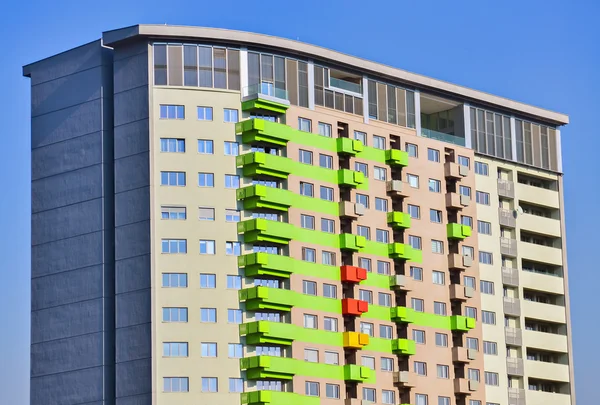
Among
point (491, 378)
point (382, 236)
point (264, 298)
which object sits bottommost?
point (491, 378)

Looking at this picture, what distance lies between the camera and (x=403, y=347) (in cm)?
13212

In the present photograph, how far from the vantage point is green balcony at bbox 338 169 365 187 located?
130250 millimetres

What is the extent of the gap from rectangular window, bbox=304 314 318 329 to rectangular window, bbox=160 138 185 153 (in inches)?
674

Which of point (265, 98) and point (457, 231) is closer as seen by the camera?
point (265, 98)

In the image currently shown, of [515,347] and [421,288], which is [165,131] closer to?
[421,288]

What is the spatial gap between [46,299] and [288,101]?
26179mm

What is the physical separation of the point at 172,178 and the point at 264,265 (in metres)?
10.2

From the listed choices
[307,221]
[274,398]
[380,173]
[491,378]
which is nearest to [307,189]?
[307,221]

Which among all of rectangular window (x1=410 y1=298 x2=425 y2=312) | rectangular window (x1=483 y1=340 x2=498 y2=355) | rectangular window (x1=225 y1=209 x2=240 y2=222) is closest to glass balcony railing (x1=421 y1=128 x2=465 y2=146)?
rectangular window (x1=410 y1=298 x2=425 y2=312)

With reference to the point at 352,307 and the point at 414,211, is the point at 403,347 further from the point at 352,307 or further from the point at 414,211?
the point at 414,211

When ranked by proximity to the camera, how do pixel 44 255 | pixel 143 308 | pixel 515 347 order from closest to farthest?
1. pixel 143 308
2. pixel 44 255
3. pixel 515 347

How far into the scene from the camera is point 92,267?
124625 millimetres

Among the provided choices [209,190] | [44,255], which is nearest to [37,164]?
[44,255]

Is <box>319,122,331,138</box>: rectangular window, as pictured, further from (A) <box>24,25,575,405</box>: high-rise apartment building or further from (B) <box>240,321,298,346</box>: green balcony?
(B) <box>240,321,298,346</box>: green balcony
